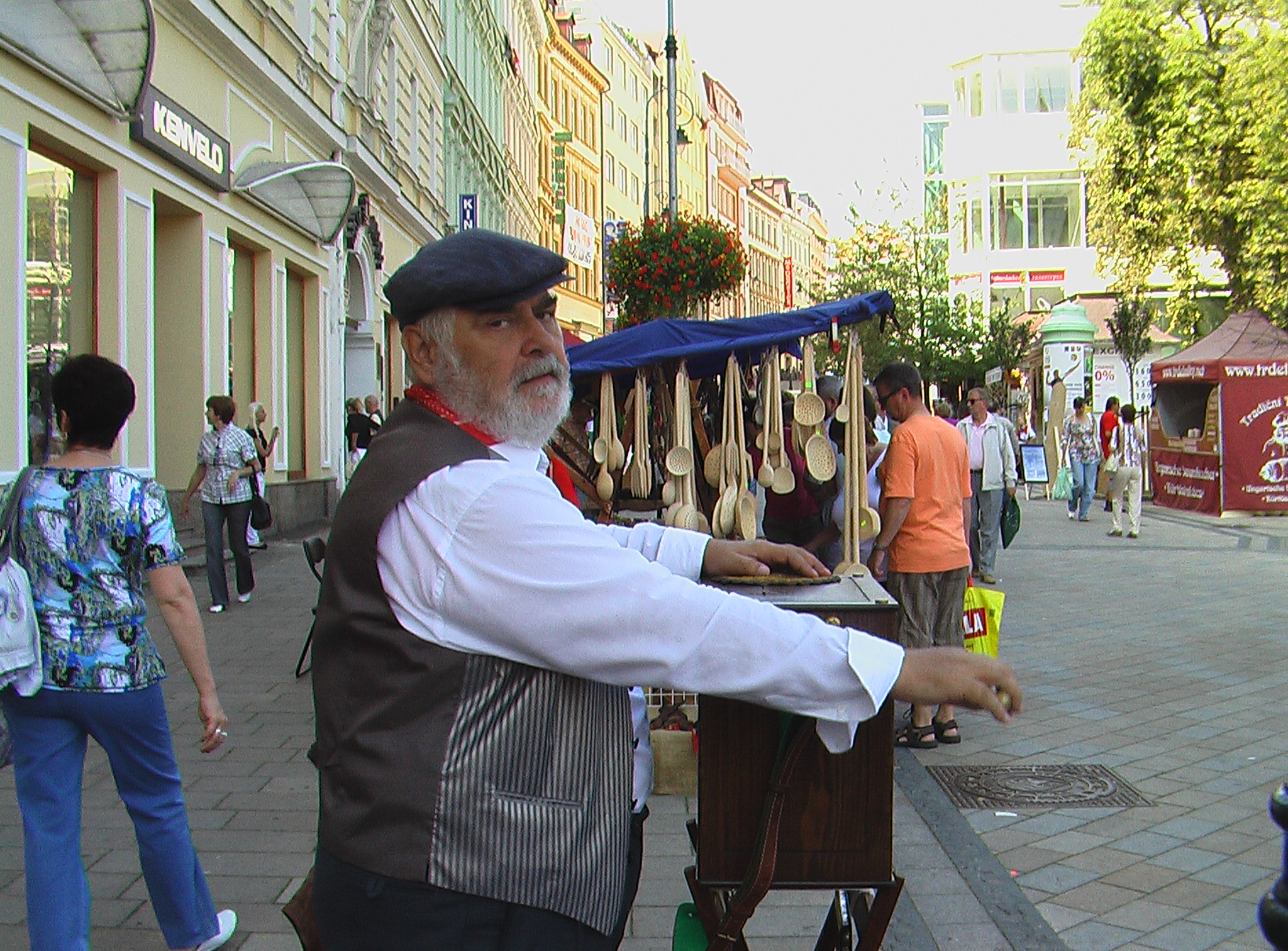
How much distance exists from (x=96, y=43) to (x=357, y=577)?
10.2 m

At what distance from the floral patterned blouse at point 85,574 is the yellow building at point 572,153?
48.1 metres

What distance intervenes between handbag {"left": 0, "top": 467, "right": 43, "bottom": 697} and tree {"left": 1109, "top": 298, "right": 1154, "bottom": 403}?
1128 inches

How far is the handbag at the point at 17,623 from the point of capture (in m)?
3.37

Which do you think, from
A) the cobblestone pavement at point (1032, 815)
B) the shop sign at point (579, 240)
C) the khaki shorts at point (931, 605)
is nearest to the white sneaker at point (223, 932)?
the cobblestone pavement at point (1032, 815)

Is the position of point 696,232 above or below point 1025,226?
below

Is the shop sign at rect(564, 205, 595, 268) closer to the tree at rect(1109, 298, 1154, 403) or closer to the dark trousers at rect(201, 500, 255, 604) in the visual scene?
the tree at rect(1109, 298, 1154, 403)

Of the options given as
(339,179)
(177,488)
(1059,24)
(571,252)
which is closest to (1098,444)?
(339,179)

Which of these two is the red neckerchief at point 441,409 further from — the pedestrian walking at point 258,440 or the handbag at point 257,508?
the pedestrian walking at point 258,440

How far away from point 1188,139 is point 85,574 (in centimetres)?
2532

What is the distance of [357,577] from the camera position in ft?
5.46

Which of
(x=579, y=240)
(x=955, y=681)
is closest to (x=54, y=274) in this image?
(x=955, y=681)

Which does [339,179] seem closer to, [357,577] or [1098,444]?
[1098,444]

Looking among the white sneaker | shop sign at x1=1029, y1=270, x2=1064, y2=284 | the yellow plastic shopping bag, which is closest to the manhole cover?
the yellow plastic shopping bag

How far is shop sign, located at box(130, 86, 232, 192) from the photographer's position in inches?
467
